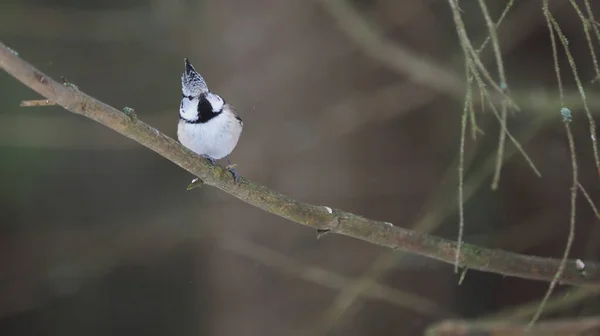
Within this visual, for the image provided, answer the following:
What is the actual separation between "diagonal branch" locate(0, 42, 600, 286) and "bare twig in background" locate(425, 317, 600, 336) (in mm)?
152

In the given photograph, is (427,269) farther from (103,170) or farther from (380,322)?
(103,170)

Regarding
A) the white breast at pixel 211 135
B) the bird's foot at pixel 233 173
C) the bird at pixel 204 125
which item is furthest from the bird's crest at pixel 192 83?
the bird's foot at pixel 233 173

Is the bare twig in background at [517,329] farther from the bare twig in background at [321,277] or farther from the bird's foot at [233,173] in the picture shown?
the bird's foot at [233,173]

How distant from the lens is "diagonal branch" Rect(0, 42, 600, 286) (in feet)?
4.50

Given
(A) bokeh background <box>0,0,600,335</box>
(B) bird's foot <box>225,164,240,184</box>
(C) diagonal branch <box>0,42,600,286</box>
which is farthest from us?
(A) bokeh background <box>0,0,600,335</box>

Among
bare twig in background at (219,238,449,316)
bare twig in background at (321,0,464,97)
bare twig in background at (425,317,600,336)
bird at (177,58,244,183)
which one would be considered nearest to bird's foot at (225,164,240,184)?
bird at (177,58,244,183)

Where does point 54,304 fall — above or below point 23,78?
above

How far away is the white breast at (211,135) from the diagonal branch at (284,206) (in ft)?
1.57

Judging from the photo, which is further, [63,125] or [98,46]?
[98,46]

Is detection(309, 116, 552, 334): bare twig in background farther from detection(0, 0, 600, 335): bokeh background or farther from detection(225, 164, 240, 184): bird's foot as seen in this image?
detection(225, 164, 240, 184): bird's foot

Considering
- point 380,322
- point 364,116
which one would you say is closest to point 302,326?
point 380,322

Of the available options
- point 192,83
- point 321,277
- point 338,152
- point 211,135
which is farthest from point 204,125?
point 338,152

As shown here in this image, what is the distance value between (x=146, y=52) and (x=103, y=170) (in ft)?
2.73

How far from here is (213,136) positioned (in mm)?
2221
